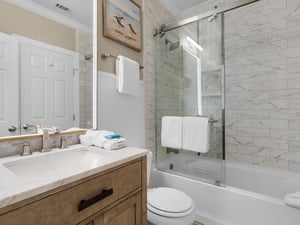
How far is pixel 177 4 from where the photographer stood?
97.3 inches

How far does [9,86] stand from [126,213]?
93 cm

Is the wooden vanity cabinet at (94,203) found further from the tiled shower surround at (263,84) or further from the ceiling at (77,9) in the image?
the tiled shower surround at (263,84)

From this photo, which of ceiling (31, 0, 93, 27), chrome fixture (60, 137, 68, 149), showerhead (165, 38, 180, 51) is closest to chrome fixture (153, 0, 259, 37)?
showerhead (165, 38, 180, 51)

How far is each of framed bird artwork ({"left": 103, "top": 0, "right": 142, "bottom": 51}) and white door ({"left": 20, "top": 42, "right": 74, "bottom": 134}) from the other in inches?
20.5

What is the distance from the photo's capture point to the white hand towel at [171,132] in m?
1.97

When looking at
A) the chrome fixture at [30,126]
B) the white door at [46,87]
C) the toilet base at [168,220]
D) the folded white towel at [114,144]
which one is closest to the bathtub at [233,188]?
the toilet base at [168,220]

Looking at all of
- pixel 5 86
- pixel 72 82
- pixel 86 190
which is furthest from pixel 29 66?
pixel 86 190

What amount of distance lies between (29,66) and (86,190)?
836 millimetres

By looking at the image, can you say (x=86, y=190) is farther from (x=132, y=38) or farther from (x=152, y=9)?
(x=152, y=9)

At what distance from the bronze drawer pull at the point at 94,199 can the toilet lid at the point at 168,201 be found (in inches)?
25.4

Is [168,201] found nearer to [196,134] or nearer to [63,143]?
[196,134]

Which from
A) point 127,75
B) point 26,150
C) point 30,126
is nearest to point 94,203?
point 26,150

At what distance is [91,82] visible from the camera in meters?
1.46

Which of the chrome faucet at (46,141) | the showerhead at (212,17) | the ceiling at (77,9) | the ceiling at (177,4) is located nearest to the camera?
the chrome faucet at (46,141)
